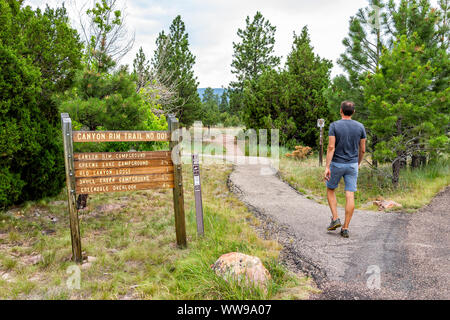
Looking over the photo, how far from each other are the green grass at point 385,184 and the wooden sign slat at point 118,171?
4683 millimetres

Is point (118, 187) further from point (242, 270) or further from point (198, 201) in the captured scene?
point (242, 270)

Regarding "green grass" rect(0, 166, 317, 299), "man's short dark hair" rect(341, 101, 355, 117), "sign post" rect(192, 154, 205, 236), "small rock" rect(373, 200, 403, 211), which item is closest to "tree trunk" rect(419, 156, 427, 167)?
"small rock" rect(373, 200, 403, 211)

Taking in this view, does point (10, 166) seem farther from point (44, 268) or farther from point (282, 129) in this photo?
point (282, 129)

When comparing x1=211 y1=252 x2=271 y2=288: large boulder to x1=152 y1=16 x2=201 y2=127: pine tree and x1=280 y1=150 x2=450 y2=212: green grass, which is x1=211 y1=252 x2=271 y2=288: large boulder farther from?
x1=152 y1=16 x2=201 y2=127: pine tree

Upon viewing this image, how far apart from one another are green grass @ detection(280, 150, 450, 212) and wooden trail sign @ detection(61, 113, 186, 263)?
15.0 ft

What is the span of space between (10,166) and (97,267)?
2678 millimetres

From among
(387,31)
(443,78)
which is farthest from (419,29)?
(443,78)

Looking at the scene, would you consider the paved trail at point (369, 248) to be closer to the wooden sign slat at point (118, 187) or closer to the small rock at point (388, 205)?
the small rock at point (388, 205)

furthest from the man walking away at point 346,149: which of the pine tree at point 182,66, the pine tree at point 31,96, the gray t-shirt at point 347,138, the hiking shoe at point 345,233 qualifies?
the pine tree at point 182,66

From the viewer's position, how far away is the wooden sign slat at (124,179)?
3713 mm

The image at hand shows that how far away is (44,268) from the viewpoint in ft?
11.9

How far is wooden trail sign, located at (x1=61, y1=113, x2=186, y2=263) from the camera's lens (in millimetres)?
3646

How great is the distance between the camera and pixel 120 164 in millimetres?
3910
